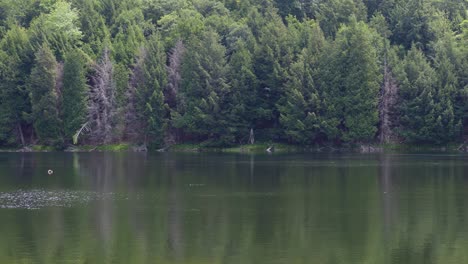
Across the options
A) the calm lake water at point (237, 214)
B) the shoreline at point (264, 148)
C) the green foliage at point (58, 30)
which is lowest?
the calm lake water at point (237, 214)

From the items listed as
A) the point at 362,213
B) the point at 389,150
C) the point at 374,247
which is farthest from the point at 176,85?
the point at 374,247

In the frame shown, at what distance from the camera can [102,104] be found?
113312 mm

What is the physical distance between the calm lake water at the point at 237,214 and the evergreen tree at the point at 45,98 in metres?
32.7

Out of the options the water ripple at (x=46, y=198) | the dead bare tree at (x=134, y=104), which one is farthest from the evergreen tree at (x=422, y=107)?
the water ripple at (x=46, y=198)

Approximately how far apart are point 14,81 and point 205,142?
24.8 m

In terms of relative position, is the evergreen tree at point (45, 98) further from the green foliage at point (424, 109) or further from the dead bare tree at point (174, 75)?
the green foliage at point (424, 109)

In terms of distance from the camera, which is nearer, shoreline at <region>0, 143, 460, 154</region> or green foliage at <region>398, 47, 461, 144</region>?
green foliage at <region>398, 47, 461, 144</region>

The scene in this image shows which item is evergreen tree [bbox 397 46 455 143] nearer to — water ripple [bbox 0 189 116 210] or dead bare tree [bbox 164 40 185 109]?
dead bare tree [bbox 164 40 185 109]

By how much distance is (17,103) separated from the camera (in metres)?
113

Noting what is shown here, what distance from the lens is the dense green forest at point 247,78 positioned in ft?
341

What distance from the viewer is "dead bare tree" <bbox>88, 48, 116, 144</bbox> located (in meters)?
111

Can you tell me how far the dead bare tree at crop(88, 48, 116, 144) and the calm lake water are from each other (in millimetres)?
33049

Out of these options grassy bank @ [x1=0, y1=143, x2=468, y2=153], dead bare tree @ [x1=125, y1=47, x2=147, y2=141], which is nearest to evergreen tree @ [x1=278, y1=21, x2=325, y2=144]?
grassy bank @ [x1=0, y1=143, x2=468, y2=153]

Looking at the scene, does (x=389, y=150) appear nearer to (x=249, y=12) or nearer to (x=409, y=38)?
(x=409, y=38)
